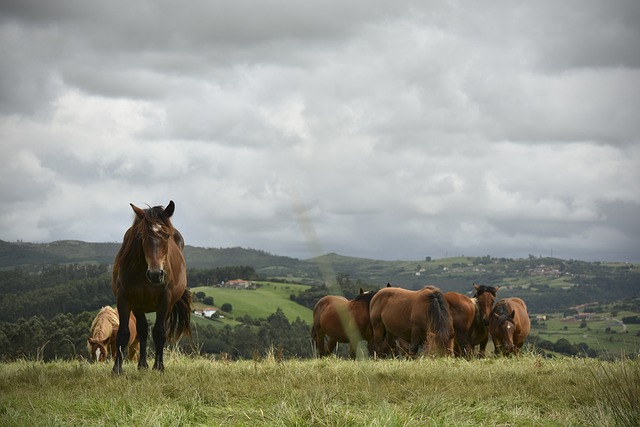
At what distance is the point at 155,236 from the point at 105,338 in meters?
11.5

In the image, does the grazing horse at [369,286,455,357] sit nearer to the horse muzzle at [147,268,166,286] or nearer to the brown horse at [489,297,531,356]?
the brown horse at [489,297,531,356]

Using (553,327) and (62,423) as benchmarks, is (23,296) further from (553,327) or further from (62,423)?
(62,423)

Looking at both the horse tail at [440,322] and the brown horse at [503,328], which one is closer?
the horse tail at [440,322]

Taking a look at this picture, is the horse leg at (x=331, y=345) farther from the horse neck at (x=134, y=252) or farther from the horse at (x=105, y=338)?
the horse neck at (x=134, y=252)

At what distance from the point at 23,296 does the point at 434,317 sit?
85556 millimetres

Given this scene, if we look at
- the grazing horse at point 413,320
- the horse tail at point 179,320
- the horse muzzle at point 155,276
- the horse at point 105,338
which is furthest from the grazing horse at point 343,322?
the horse muzzle at point 155,276

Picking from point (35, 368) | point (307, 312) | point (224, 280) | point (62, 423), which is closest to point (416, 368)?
point (62, 423)

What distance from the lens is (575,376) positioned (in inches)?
368

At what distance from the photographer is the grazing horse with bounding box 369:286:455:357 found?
15836 millimetres

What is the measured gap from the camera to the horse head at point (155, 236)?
10383mm

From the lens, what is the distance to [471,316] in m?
18.5

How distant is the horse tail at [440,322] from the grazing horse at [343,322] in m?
5.19

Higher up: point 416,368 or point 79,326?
point 416,368

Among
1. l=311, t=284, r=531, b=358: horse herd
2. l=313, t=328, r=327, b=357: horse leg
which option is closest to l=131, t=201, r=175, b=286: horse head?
l=311, t=284, r=531, b=358: horse herd
